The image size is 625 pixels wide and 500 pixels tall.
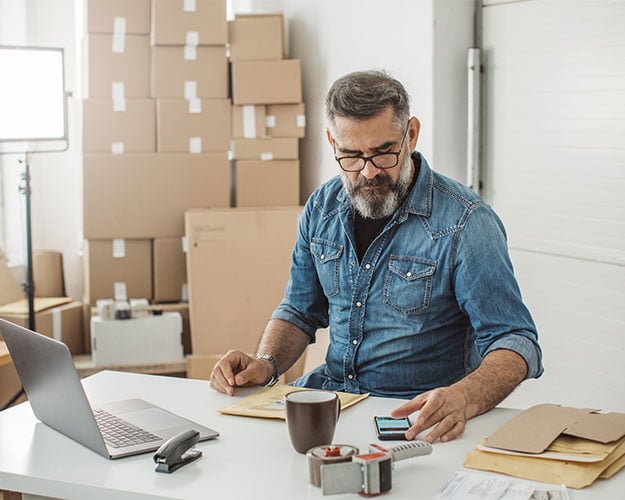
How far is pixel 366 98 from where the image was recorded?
1.92m

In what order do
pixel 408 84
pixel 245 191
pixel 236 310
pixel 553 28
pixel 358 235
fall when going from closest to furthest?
pixel 358 235 < pixel 553 28 < pixel 408 84 < pixel 236 310 < pixel 245 191

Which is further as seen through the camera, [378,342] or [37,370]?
[378,342]

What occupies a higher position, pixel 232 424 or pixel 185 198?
pixel 185 198

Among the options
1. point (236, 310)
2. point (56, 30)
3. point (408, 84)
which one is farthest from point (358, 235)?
point (56, 30)

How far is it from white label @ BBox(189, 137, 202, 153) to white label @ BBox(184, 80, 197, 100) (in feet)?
0.64

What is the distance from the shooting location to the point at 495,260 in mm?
1877

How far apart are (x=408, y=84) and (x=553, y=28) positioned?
66 centimetres

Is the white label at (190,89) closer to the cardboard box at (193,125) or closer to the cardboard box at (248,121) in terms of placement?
the cardboard box at (193,125)

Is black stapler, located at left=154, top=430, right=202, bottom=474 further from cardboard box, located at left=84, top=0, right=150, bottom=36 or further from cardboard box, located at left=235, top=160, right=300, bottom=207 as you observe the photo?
cardboard box, located at left=84, top=0, right=150, bottom=36

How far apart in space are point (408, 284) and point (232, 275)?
85.4 inches

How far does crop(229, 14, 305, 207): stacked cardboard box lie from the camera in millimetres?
4250

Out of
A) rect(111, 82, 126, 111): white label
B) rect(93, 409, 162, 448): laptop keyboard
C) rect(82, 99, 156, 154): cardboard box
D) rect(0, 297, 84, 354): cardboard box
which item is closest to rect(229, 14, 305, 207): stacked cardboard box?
rect(82, 99, 156, 154): cardboard box

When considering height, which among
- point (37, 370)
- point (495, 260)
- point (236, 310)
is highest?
point (495, 260)

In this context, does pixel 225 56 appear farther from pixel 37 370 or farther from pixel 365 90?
pixel 37 370
